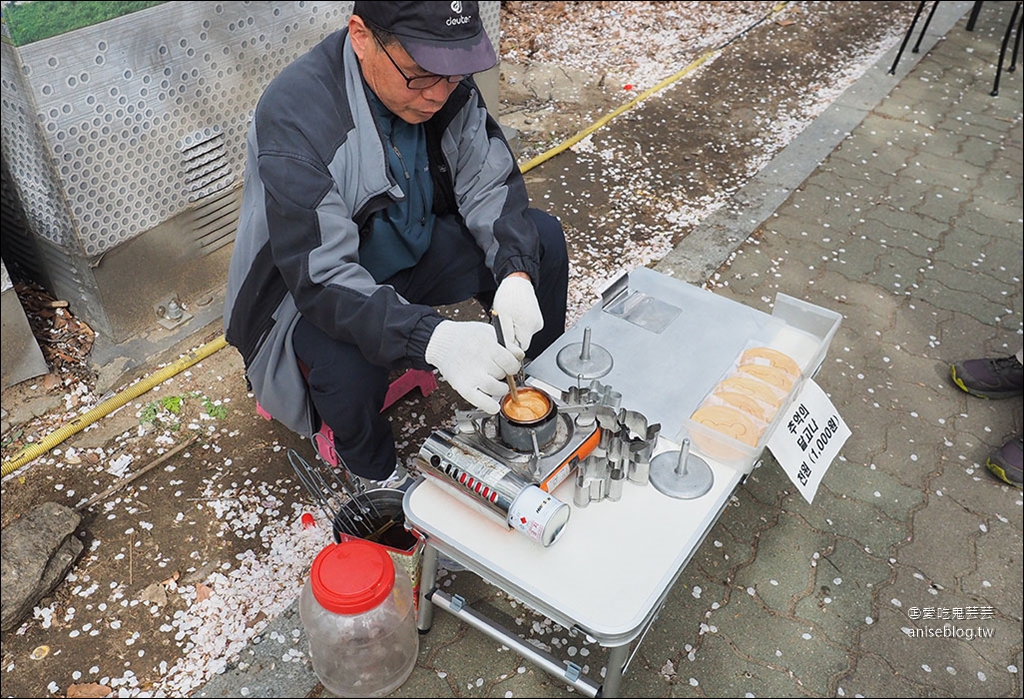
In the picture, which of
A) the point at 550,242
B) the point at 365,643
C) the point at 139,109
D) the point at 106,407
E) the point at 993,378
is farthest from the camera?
the point at 993,378

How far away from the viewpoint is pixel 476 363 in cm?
218

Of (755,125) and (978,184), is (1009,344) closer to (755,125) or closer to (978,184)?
(978,184)

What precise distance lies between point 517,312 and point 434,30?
85 centimetres

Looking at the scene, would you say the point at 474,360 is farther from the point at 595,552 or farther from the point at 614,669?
the point at 614,669

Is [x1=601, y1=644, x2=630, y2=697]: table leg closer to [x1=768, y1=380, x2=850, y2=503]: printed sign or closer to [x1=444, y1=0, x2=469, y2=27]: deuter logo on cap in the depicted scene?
[x1=768, y1=380, x2=850, y2=503]: printed sign

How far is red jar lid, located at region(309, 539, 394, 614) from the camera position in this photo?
2.00 m

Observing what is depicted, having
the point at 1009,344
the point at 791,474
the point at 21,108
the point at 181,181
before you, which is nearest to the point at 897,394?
the point at 1009,344

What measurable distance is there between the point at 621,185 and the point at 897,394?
215cm

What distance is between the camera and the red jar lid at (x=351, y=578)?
2.00 meters

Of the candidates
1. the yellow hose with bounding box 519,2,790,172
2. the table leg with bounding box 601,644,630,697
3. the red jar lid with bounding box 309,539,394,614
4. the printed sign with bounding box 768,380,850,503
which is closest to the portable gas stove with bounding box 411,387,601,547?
the red jar lid with bounding box 309,539,394,614

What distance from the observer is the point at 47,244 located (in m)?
3.36

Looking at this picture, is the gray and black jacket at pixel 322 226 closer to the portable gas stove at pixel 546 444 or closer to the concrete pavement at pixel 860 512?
the portable gas stove at pixel 546 444

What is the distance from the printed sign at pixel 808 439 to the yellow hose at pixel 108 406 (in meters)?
2.44

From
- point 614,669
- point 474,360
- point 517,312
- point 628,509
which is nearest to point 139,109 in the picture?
point 517,312
